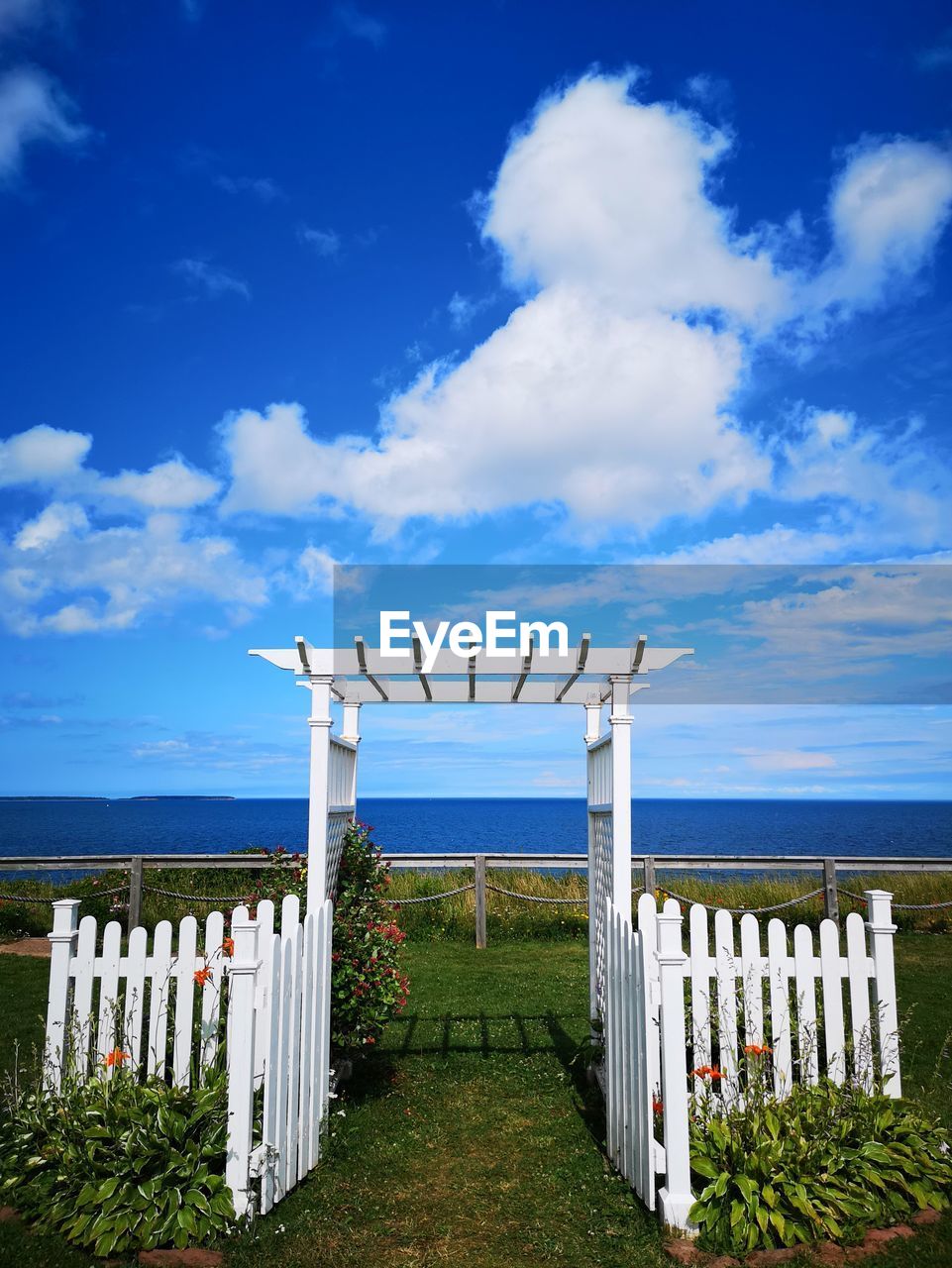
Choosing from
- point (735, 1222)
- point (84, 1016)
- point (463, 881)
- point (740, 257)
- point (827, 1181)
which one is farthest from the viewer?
point (463, 881)

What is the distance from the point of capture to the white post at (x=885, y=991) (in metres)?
4.02

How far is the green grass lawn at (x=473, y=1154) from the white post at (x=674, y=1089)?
16cm

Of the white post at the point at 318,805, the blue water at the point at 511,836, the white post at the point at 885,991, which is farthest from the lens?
the blue water at the point at 511,836

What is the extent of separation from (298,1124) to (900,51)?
9930 mm

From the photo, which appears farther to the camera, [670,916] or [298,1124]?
[298,1124]

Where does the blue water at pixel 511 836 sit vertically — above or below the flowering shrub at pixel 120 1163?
below

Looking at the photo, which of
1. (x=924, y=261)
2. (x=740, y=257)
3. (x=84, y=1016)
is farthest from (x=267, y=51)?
(x=84, y=1016)

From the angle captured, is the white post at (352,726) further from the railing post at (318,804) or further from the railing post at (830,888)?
the railing post at (830,888)

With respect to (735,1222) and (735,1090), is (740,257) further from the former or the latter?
(735,1222)

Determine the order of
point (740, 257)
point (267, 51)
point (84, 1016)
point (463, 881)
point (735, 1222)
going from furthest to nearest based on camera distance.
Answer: point (463, 881) → point (740, 257) → point (267, 51) → point (84, 1016) → point (735, 1222)

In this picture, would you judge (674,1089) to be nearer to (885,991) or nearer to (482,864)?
(885,991)

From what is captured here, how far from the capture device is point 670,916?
3.50 meters

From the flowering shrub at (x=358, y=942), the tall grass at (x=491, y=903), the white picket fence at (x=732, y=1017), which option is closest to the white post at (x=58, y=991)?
the flowering shrub at (x=358, y=942)

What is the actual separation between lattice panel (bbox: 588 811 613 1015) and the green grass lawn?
0.74m
